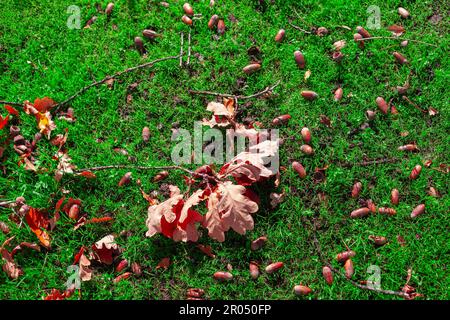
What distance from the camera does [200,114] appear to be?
3701 mm

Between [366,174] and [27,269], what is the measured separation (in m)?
2.41

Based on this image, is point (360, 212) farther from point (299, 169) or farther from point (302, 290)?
point (302, 290)

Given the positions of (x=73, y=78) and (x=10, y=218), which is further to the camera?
(x=73, y=78)

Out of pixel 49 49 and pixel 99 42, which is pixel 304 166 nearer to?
pixel 99 42

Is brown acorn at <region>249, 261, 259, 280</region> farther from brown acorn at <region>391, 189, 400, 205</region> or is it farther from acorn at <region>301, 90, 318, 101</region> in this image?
acorn at <region>301, 90, 318, 101</region>

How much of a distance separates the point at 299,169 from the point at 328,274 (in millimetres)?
732

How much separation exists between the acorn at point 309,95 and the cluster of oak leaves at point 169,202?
0.44 metres

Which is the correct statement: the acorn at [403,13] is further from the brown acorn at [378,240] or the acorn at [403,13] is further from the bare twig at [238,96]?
the brown acorn at [378,240]

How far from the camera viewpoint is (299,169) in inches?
139

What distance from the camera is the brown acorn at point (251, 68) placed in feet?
12.3

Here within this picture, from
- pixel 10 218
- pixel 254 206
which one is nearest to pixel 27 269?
pixel 10 218

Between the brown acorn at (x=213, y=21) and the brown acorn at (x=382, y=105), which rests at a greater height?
the brown acorn at (x=213, y=21)

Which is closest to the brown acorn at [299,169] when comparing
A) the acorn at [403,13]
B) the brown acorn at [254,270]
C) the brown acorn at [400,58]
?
the brown acorn at [254,270]
